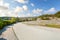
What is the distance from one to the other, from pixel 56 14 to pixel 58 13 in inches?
32.1

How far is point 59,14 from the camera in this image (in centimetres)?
3900

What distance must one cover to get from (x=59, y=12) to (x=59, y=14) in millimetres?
850

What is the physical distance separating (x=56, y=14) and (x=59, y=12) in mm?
1303

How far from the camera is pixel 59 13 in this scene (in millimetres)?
39344

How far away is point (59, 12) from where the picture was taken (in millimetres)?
39406

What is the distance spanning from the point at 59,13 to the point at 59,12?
37 cm

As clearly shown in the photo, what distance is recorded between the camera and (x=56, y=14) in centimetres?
4000

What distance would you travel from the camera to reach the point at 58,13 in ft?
131

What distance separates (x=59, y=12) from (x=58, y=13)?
0.71 metres

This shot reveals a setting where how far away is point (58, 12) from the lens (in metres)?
39.9

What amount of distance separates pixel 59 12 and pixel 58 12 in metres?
0.58
